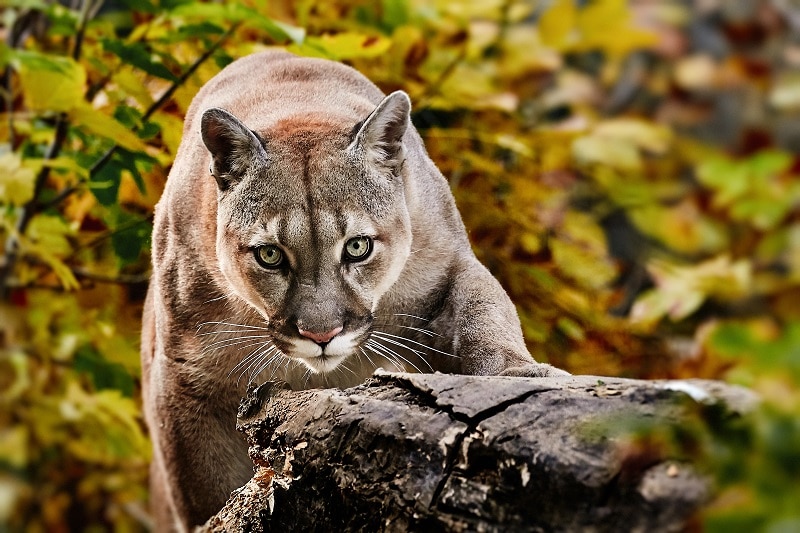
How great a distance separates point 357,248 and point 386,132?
1.55 ft

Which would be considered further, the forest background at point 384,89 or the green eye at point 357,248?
the forest background at point 384,89

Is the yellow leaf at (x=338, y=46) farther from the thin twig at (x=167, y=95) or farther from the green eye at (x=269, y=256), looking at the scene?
the green eye at (x=269, y=256)

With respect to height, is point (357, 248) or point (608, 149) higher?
point (608, 149)

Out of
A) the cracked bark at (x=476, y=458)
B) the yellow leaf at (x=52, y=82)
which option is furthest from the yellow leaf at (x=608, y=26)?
the cracked bark at (x=476, y=458)

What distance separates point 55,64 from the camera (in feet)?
13.2

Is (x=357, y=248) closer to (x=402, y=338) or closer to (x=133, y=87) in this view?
(x=402, y=338)

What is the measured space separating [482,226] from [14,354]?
2.81 metres

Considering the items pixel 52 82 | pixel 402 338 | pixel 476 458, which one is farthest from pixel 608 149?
pixel 476 458

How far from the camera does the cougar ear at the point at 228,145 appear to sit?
367 centimetres

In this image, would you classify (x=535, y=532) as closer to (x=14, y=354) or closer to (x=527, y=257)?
(x=527, y=257)

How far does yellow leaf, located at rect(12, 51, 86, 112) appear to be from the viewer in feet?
13.1

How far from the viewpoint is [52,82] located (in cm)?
405

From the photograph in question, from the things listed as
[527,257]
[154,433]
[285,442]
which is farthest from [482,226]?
[285,442]

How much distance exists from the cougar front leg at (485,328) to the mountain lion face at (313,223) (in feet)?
1.08
